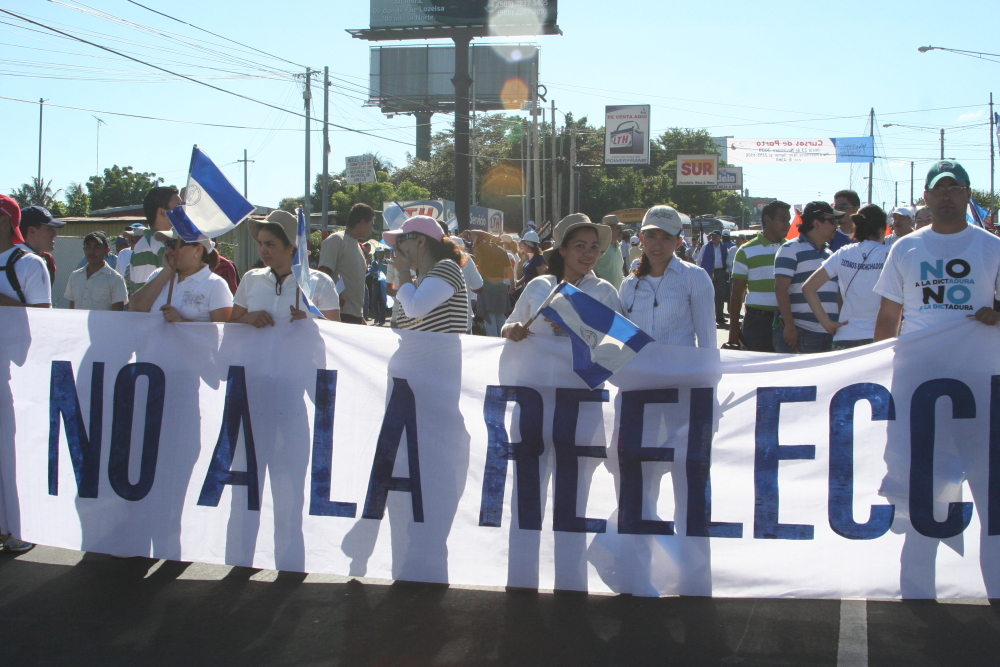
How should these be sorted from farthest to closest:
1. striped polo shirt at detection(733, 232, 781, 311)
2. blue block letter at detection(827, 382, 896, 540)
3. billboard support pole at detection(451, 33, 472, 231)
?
billboard support pole at detection(451, 33, 472, 231), striped polo shirt at detection(733, 232, 781, 311), blue block letter at detection(827, 382, 896, 540)

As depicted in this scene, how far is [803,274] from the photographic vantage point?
6.06 meters

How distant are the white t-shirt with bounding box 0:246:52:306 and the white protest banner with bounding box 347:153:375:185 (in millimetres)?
32450

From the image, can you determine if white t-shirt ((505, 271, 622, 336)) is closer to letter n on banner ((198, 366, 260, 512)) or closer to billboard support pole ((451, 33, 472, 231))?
letter n on banner ((198, 366, 260, 512))

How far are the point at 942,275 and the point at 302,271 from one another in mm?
2993

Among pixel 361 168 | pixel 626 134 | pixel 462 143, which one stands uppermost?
pixel 626 134

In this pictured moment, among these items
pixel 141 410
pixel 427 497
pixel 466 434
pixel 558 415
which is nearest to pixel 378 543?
pixel 427 497

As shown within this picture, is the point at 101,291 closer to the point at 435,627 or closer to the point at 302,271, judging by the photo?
the point at 302,271

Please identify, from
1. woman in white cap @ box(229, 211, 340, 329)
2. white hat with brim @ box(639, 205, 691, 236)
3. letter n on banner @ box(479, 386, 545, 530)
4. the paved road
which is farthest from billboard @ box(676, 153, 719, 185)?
the paved road

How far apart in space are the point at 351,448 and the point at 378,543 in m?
0.47

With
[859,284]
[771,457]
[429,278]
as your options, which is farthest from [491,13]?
[771,457]

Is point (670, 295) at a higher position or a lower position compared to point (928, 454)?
higher

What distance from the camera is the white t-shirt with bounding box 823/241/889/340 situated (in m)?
5.29

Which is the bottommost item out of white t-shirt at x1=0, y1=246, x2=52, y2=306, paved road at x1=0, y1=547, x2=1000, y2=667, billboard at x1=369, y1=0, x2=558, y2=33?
paved road at x1=0, y1=547, x2=1000, y2=667

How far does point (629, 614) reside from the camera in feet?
12.6
